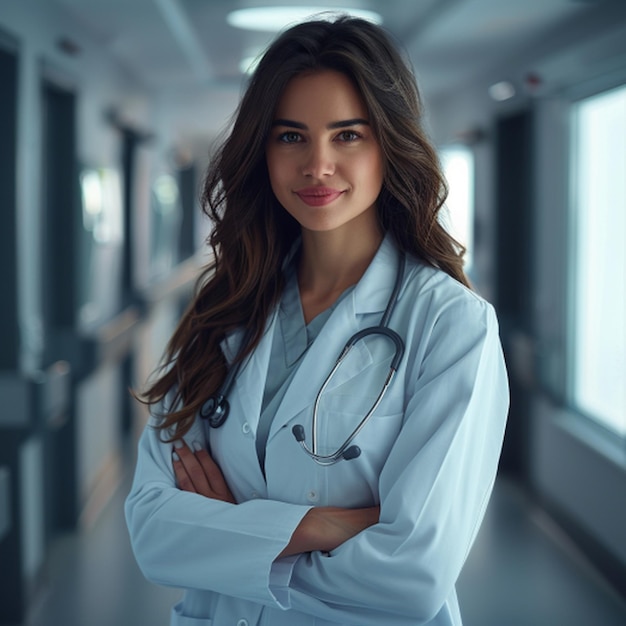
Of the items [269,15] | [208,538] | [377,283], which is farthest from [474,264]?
[208,538]

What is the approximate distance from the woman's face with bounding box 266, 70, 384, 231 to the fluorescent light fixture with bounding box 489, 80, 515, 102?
364 centimetres

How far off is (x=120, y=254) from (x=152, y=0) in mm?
2620

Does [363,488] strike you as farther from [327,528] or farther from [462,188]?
[462,188]

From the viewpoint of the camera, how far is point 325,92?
1.30m

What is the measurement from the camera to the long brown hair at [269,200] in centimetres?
131

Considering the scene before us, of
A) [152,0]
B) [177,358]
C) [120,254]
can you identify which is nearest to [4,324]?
[152,0]

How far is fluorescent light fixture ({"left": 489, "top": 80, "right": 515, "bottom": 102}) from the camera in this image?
4.68 meters

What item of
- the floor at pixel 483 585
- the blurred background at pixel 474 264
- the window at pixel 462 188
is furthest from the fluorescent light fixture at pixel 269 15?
the floor at pixel 483 585

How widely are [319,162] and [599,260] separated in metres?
3.01

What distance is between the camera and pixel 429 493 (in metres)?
1.17

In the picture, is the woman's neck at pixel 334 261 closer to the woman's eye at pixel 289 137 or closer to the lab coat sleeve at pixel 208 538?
the woman's eye at pixel 289 137

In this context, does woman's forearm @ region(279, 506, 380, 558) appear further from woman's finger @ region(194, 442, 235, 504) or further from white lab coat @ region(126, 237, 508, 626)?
woman's finger @ region(194, 442, 235, 504)

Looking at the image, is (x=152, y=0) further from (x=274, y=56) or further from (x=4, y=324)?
(x=274, y=56)

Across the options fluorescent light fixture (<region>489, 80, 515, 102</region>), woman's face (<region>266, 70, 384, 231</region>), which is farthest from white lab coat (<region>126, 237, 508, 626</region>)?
fluorescent light fixture (<region>489, 80, 515, 102</region>)
